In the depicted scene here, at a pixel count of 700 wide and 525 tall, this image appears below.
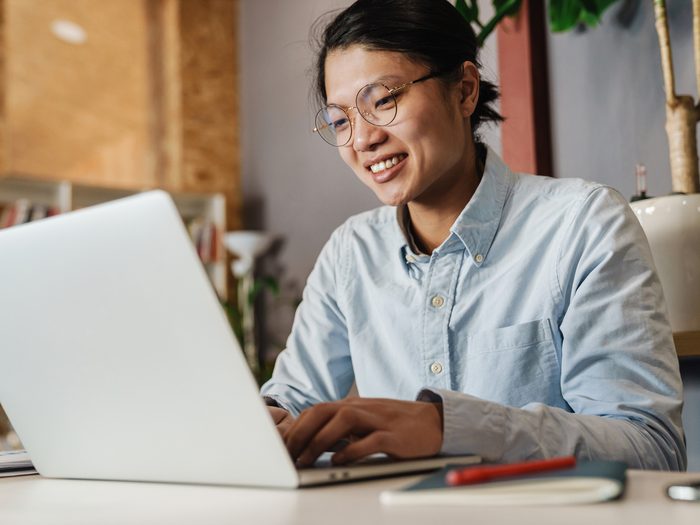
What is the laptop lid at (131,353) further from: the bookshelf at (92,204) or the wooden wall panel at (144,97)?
the wooden wall panel at (144,97)

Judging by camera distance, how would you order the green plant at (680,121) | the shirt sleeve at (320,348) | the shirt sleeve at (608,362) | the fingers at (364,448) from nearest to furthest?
the fingers at (364,448) < the shirt sleeve at (608,362) < the shirt sleeve at (320,348) < the green plant at (680,121)

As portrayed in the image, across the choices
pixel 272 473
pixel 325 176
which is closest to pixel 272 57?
pixel 325 176

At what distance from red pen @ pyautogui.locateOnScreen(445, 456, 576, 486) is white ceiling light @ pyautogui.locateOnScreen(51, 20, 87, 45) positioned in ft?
15.1

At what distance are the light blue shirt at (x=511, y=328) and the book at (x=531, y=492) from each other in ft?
0.71

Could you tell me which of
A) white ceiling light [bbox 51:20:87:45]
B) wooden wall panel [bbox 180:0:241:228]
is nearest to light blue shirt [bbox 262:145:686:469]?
wooden wall panel [bbox 180:0:241:228]

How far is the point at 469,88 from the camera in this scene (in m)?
1.45

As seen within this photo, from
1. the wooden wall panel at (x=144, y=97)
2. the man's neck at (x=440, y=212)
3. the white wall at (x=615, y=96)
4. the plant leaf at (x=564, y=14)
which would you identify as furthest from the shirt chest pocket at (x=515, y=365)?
the wooden wall panel at (x=144, y=97)

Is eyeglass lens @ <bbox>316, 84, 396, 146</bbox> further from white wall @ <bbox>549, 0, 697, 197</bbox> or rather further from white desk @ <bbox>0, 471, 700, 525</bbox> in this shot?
white wall @ <bbox>549, 0, 697, 197</bbox>

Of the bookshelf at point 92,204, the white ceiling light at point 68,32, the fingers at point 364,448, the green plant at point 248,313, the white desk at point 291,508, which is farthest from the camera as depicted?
the white ceiling light at point 68,32

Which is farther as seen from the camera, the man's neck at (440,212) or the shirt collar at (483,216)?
the man's neck at (440,212)

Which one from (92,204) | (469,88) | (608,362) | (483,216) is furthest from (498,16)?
(92,204)

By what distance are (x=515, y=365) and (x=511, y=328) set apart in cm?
5

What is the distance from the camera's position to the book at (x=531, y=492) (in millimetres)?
555

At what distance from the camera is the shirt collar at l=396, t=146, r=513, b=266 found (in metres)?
1.28
